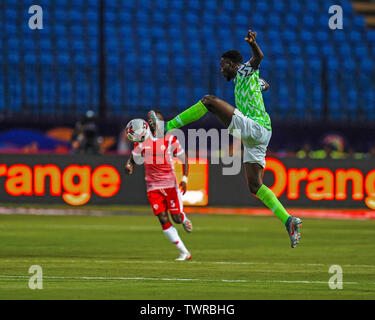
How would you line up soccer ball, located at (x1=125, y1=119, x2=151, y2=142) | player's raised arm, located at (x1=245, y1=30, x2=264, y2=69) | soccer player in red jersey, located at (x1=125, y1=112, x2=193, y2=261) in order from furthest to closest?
soccer player in red jersey, located at (x1=125, y1=112, x2=193, y2=261), soccer ball, located at (x1=125, y1=119, x2=151, y2=142), player's raised arm, located at (x1=245, y1=30, x2=264, y2=69)

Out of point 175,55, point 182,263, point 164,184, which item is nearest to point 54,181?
point 175,55

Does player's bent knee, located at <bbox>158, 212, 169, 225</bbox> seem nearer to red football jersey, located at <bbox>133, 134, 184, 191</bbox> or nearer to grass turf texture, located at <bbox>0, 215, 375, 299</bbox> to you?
red football jersey, located at <bbox>133, 134, 184, 191</bbox>

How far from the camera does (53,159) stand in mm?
24125

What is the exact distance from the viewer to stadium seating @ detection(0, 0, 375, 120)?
27.0 m

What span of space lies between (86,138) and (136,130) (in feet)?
38.7

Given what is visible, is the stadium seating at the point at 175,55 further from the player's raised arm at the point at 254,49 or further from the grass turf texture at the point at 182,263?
the player's raised arm at the point at 254,49

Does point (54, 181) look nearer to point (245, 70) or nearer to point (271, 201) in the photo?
point (271, 201)

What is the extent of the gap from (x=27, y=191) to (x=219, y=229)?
21.2 ft

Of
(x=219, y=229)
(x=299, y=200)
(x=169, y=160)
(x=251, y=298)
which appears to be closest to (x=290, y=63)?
(x=299, y=200)

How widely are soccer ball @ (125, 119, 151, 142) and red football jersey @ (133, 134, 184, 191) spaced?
1.75ft

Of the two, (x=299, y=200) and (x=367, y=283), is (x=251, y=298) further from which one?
(x=299, y=200)

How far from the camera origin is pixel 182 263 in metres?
13.4

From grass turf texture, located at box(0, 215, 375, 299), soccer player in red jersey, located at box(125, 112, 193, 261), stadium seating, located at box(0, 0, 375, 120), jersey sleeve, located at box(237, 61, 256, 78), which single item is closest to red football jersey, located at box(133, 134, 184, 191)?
soccer player in red jersey, located at box(125, 112, 193, 261)

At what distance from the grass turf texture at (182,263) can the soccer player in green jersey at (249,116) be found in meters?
1.00
